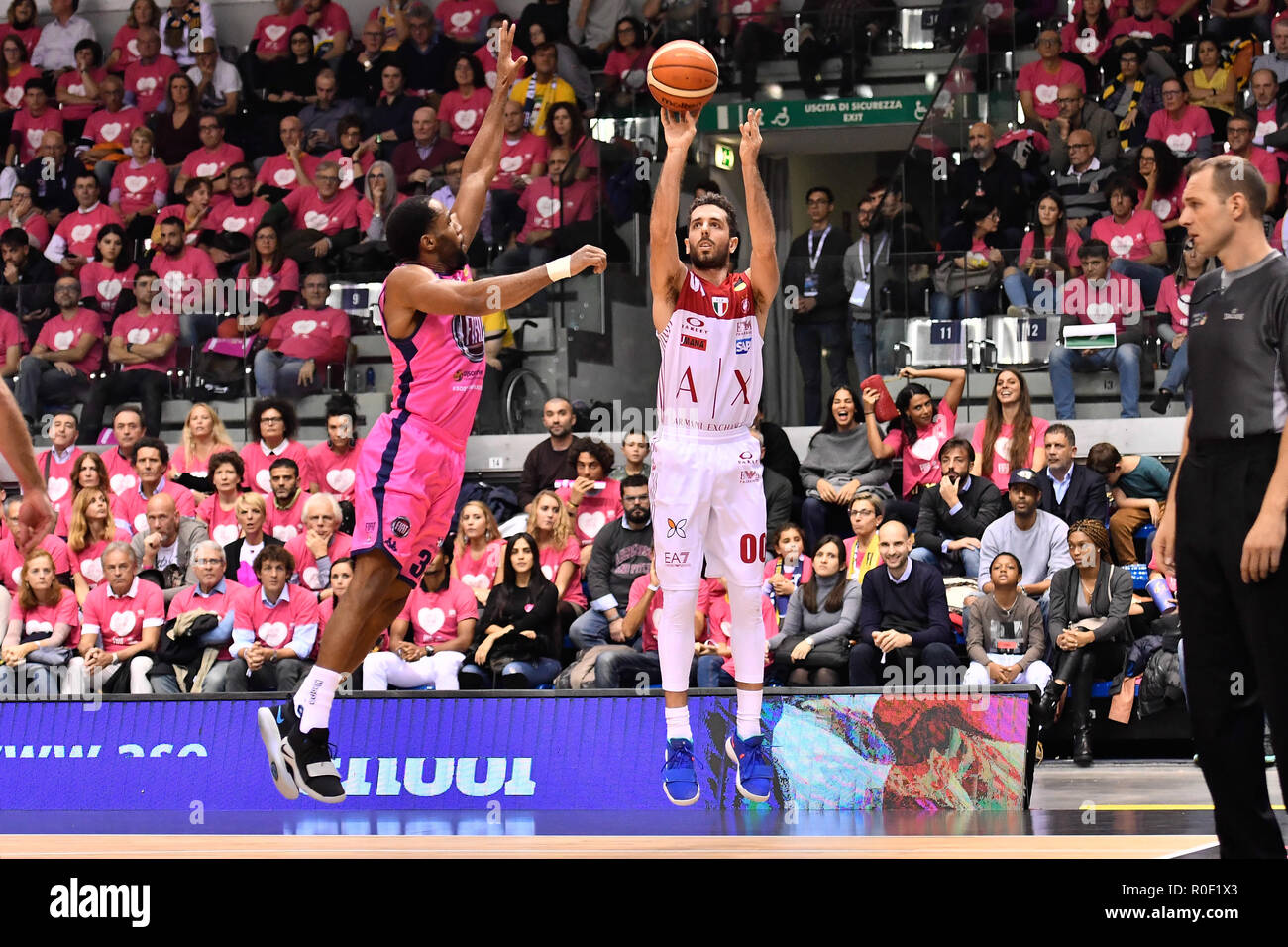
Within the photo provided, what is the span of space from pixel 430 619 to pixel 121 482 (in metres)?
3.87

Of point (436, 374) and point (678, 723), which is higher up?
point (436, 374)

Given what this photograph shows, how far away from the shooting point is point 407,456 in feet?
22.9

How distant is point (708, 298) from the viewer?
24.4ft

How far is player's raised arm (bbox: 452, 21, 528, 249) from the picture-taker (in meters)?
7.46

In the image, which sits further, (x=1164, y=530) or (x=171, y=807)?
(x=171, y=807)

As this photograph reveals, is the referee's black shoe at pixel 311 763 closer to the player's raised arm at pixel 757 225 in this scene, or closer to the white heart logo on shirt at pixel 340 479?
the player's raised arm at pixel 757 225

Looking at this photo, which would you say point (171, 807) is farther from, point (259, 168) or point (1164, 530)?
point (259, 168)

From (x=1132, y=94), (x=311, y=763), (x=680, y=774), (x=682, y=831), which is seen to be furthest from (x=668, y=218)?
(x=1132, y=94)

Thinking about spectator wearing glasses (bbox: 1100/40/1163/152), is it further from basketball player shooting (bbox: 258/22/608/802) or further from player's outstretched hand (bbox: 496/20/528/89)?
basketball player shooting (bbox: 258/22/608/802)

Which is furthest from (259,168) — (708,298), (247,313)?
(708,298)

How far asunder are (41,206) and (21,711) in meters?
9.54

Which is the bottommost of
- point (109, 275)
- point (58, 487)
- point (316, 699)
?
point (316, 699)

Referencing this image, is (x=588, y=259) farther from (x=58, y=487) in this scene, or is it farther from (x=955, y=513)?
(x=58, y=487)

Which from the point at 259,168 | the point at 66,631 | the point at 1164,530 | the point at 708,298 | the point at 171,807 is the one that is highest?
the point at 259,168
